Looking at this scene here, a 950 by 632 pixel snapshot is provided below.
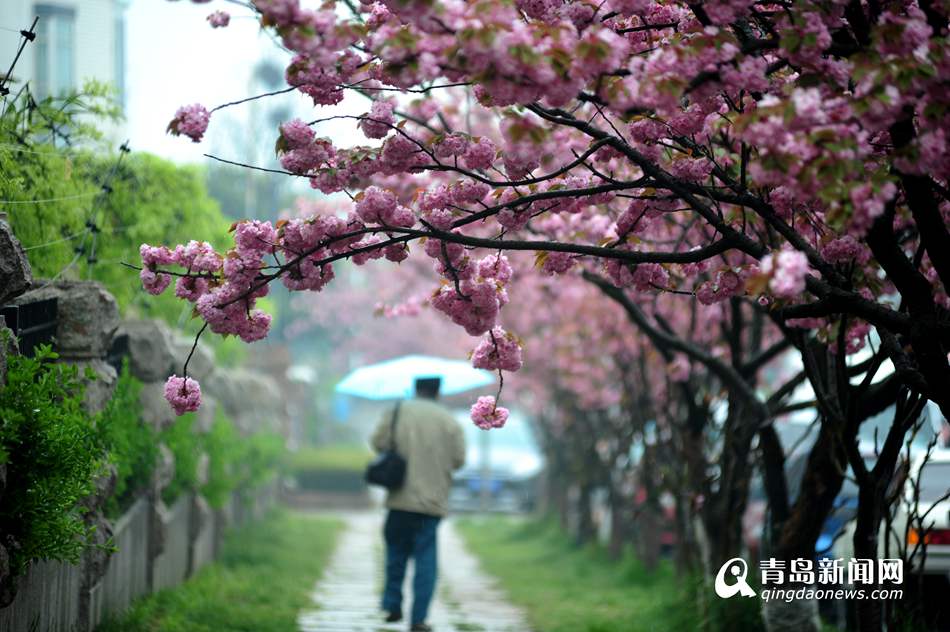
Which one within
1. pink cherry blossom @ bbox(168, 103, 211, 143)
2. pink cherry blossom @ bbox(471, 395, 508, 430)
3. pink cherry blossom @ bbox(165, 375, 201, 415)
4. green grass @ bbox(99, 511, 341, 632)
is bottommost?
green grass @ bbox(99, 511, 341, 632)

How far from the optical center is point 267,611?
28.3ft

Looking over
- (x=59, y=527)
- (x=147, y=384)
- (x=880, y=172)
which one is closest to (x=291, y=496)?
(x=147, y=384)

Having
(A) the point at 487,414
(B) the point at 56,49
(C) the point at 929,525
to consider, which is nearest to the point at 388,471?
(A) the point at 487,414

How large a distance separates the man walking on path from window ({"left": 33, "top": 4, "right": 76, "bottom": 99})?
3815mm

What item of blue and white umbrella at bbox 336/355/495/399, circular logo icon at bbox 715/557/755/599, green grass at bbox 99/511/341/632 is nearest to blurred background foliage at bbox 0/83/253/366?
blue and white umbrella at bbox 336/355/495/399

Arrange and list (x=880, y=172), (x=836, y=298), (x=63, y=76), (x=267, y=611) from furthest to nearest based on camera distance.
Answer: (x=63, y=76), (x=267, y=611), (x=836, y=298), (x=880, y=172)

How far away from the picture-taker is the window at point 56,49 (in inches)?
382

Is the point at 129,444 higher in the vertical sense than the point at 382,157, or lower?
lower

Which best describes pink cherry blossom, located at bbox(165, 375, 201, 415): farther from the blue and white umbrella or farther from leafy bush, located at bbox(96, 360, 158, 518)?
the blue and white umbrella

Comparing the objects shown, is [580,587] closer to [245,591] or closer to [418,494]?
[418,494]

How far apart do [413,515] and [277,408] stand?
32.5 ft

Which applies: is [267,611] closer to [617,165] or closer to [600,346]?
[617,165]

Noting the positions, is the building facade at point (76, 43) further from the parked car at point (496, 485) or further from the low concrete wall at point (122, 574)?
the parked car at point (496, 485)

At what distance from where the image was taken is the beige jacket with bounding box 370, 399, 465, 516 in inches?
351
